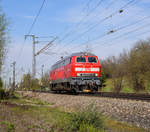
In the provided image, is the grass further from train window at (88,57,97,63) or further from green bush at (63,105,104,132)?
train window at (88,57,97,63)

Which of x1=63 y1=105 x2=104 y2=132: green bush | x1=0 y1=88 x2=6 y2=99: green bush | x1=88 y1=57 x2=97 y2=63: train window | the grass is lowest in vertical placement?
the grass

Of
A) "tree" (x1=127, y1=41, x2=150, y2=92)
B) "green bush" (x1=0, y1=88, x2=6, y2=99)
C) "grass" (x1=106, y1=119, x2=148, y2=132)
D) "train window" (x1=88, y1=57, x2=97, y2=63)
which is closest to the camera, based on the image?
"grass" (x1=106, y1=119, x2=148, y2=132)

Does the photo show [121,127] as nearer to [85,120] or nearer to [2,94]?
[85,120]

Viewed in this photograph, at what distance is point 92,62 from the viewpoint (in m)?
21.3

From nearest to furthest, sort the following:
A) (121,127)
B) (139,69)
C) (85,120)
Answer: (85,120) < (121,127) < (139,69)

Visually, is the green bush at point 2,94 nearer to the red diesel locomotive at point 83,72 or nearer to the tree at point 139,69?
the red diesel locomotive at point 83,72

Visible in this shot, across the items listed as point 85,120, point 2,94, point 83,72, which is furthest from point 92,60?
point 85,120

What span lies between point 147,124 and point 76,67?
13.2 m

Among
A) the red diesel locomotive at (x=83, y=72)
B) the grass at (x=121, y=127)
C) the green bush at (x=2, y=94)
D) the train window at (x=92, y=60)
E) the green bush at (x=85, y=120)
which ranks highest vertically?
the train window at (x=92, y=60)

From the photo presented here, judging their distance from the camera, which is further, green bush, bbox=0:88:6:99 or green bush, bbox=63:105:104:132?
Result: green bush, bbox=0:88:6:99

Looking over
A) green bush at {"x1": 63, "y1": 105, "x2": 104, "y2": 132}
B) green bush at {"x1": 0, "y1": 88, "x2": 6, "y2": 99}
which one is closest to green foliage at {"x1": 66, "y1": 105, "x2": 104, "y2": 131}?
green bush at {"x1": 63, "y1": 105, "x2": 104, "y2": 132}

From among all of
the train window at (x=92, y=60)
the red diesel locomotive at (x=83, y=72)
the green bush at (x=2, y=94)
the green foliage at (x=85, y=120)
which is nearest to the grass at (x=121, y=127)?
the green foliage at (x=85, y=120)

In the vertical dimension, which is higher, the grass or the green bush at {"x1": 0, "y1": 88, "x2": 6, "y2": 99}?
the green bush at {"x1": 0, "y1": 88, "x2": 6, "y2": 99}

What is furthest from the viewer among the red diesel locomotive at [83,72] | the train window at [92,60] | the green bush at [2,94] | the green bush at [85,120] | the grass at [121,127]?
the train window at [92,60]
